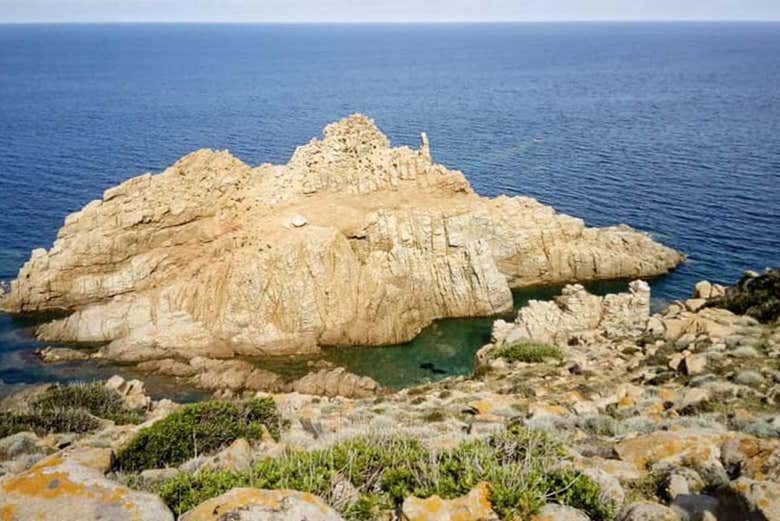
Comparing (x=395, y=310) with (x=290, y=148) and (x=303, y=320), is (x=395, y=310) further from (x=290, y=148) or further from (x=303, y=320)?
(x=290, y=148)

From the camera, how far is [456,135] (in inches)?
3780

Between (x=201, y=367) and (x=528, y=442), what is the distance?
106ft

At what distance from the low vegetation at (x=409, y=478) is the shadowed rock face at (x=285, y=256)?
32923 mm

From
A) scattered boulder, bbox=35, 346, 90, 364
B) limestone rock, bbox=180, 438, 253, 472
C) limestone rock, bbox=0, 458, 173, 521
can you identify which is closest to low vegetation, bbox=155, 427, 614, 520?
limestone rock, bbox=0, 458, 173, 521

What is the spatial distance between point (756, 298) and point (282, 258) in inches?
1127

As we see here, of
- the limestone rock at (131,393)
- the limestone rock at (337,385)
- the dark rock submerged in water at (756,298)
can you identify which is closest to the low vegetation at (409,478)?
the limestone rock at (131,393)

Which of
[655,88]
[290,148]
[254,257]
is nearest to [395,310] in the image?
[254,257]

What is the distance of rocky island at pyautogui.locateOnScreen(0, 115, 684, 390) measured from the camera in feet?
143

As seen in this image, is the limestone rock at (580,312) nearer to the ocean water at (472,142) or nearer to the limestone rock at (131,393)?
the ocean water at (472,142)

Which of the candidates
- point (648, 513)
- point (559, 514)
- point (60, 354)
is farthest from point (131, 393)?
point (648, 513)

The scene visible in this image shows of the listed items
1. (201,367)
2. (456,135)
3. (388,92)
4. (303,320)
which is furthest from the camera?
(388,92)

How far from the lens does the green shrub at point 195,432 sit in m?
14.6

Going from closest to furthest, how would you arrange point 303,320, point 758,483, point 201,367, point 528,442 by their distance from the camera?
1. point 758,483
2. point 528,442
3. point 201,367
4. point 303,320

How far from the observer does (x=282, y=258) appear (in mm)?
44312
